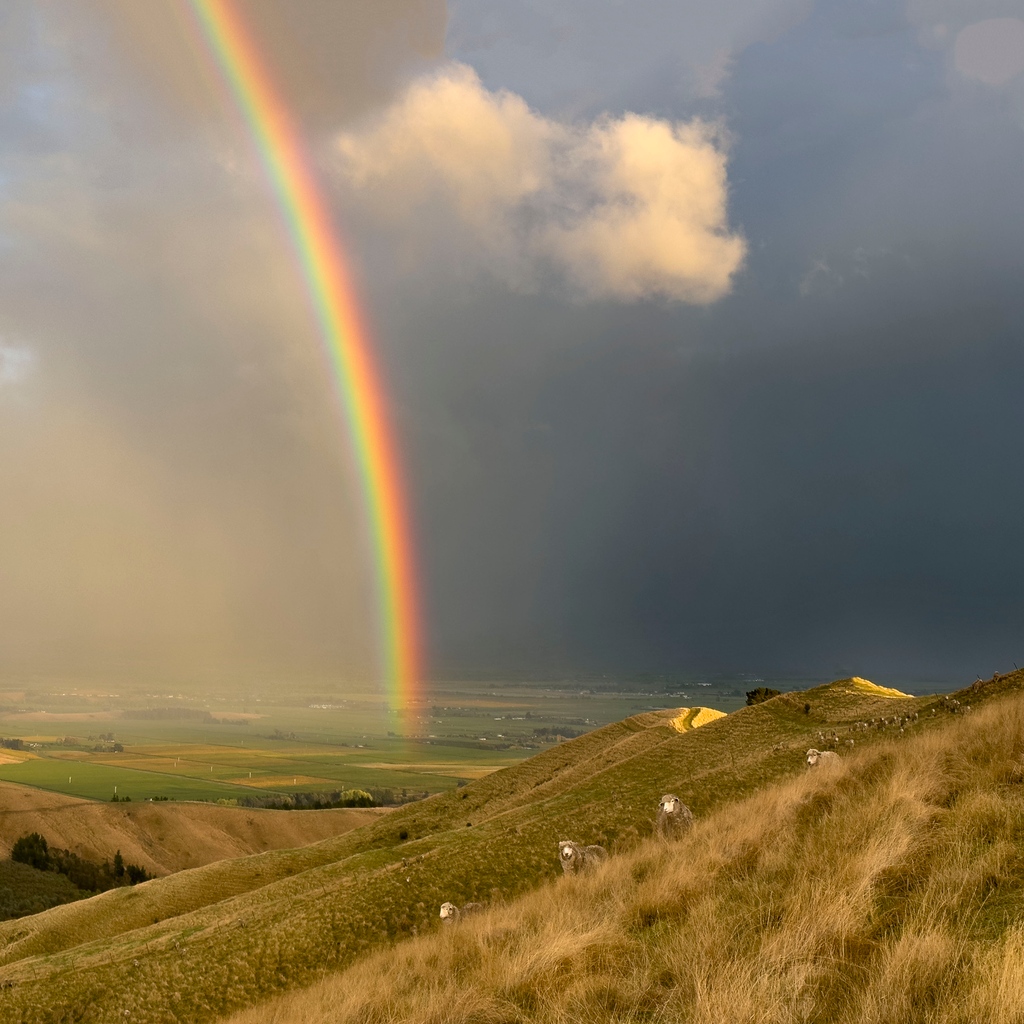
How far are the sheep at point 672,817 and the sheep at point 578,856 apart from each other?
1.95 m

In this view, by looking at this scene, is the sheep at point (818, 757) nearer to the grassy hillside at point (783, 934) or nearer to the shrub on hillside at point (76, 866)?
the grassy hillside at point (783, 934)

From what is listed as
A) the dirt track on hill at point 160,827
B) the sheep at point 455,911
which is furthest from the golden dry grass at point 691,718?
the dirt track on hill at point 160,827

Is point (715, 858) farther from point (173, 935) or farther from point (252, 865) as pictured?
point (252, 865)

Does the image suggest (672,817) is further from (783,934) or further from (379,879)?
(783,934)

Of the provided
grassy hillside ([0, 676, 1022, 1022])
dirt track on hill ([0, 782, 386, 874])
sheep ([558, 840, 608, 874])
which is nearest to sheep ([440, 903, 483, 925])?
grassy hillside ([0, 676, 1022, 1022])

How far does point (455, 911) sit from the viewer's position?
20328 mm

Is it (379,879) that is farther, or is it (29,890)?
(29,890)

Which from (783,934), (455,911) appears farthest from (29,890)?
(783,934)

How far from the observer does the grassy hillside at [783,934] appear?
21.2 ft

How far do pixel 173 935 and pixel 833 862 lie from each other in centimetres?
2647

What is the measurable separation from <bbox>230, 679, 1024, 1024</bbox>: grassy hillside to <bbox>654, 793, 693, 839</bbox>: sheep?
7.27m

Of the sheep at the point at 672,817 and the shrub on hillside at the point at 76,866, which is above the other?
the sheep at the point at 672,817

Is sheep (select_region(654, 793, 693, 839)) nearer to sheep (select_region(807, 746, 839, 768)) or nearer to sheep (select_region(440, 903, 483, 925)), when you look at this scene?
sheep (select_region(807, 746, 839, 768))

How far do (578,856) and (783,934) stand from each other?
50.7 ft
